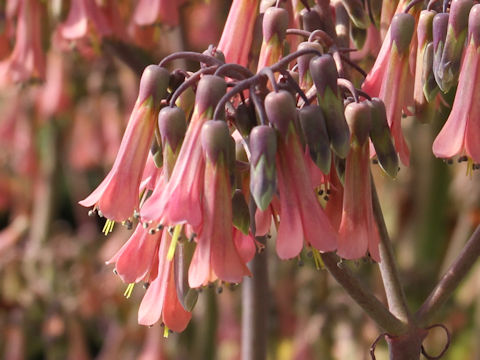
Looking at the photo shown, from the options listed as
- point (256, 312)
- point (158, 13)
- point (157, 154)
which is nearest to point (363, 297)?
point (157, 154)

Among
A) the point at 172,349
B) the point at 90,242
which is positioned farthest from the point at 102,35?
the point at 90,242

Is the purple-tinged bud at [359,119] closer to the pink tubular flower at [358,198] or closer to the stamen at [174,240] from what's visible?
the pink tubular flower at [358,198]

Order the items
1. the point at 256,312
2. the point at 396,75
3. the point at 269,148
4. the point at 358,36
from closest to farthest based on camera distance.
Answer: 1. the point at 269,148
2. the point at 396,75
3. the point at 358,36
4. the point at 256,312

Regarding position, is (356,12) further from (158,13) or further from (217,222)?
(158,13)

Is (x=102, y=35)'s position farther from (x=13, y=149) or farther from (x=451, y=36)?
(x=13, y=149)

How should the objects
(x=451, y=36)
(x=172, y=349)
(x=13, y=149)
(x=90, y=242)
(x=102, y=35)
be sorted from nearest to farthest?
(x=451, y=36), (x=102, y=35), (x=172, y=349), (x=90, y=242), (x=13, y=149)
